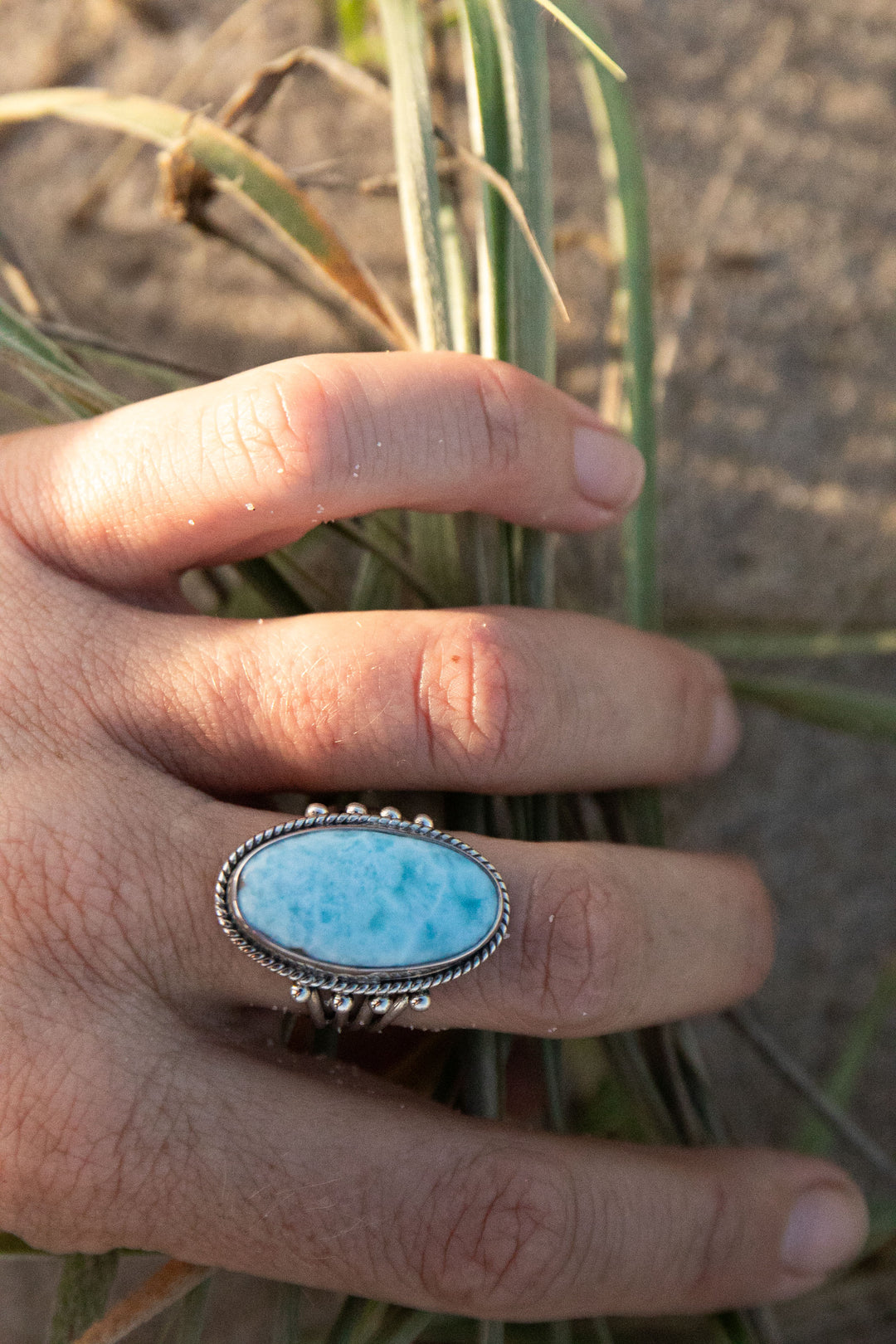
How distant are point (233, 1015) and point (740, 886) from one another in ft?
1.38

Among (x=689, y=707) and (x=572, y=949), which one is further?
(x=689, y=707)

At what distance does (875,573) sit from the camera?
1.16 metres

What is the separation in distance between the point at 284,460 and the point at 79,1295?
23.9 inches

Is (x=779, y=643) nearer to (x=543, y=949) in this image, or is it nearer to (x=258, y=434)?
(x=543, y=949)

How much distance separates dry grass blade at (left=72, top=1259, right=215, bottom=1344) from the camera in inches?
26.4

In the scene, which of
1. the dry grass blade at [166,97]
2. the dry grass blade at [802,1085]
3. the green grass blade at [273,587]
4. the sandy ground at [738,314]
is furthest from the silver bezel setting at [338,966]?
the dry grass blade at [166,97]

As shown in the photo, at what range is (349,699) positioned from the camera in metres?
0.71

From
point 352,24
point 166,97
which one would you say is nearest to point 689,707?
point 352,24

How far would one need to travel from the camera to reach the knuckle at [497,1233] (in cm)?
71

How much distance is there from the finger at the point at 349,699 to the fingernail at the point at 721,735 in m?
0.18

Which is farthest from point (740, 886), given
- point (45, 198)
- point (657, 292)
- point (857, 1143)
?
point (45, 198)

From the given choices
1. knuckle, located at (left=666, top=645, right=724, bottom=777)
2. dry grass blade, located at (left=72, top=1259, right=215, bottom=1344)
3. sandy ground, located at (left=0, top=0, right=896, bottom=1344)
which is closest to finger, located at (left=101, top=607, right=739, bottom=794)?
knuckle, located at (left=666, top=645, right=724, bottom=777)

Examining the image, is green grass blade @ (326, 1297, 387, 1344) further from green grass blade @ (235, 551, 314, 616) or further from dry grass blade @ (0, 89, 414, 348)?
dry grass blade @ (0, 89, 414, 348)

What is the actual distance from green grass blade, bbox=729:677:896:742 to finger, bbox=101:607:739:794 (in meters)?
0.31
